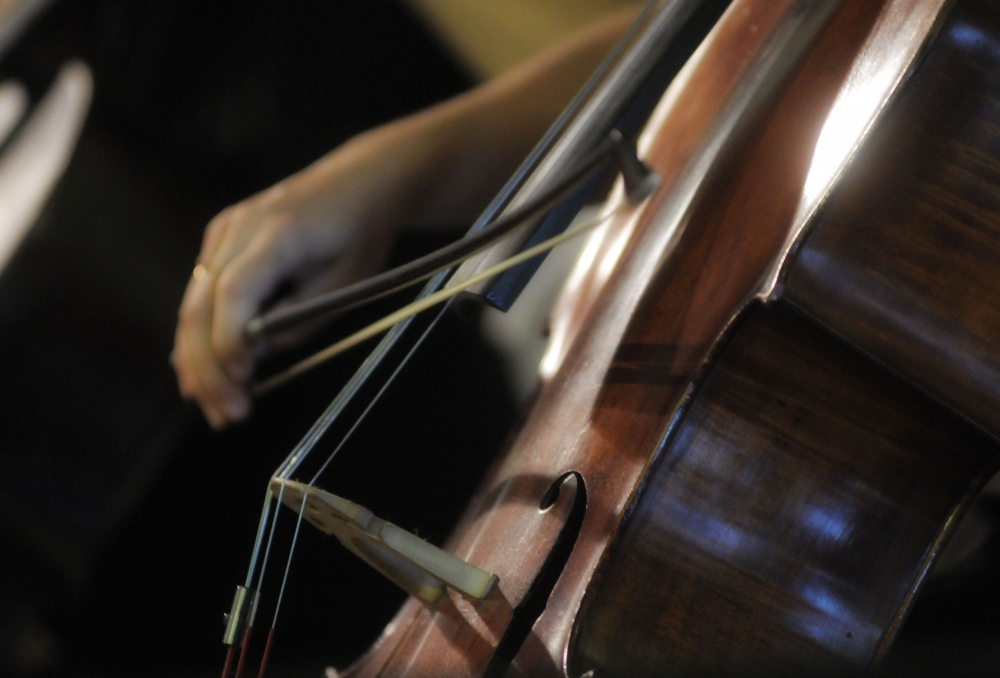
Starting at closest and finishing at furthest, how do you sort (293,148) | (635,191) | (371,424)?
(635,191), (371,424), (293,148)

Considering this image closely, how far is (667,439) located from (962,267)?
0.19m

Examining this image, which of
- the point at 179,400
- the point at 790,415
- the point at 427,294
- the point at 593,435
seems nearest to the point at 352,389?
the point at 427,294

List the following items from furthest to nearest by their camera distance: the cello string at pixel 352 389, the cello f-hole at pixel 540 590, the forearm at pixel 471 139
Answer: the forearm at pixel 471 139 < the cello string at pixel 352 389 < the cello f-hole at pixel 540 590

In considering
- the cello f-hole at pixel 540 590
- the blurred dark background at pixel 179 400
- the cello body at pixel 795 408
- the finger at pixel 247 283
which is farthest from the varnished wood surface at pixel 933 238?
the finger at pixel 247 283

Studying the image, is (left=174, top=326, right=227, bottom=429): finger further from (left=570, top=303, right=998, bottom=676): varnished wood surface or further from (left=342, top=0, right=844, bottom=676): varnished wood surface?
(left=570, top=303, right=998, bottom=676): varnished wood surface

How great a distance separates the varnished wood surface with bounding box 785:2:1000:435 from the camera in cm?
41

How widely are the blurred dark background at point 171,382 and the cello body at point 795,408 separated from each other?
33cm

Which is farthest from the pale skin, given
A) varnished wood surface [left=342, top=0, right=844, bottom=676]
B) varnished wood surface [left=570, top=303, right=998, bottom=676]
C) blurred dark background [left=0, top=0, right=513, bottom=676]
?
varnished wood surface [left=570, top=303, right=998, bottom=676]

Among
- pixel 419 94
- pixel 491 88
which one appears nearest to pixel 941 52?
pixel 491 88

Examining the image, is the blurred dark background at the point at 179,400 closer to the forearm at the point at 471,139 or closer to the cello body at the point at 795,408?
the forearm at the point at 471,139

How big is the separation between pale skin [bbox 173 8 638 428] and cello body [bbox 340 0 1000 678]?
286mm

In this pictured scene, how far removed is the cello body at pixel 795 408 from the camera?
412mm

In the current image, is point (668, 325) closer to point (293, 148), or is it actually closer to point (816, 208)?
point (816, 208)

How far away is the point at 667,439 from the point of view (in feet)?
1.38
